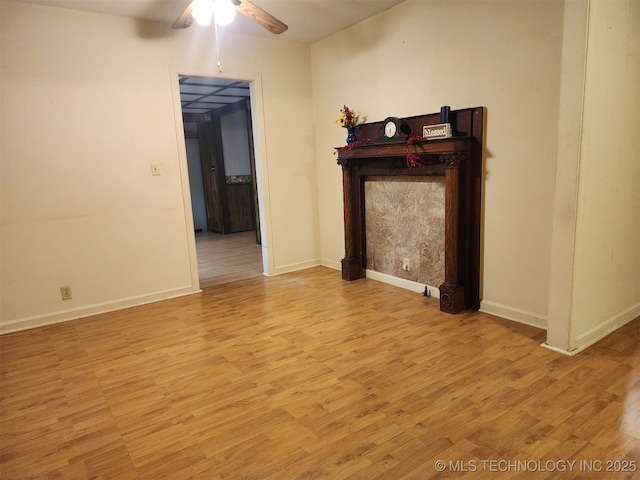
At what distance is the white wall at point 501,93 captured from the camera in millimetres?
2799

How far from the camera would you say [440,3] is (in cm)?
334

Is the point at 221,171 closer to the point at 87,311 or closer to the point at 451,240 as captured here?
the point at 87,311

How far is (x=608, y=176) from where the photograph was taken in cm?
261

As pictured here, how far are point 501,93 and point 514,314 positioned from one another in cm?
164

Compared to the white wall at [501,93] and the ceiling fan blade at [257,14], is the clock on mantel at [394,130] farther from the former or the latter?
the ceiling fan blade at [257,14]

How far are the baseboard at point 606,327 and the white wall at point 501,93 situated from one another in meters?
0.31

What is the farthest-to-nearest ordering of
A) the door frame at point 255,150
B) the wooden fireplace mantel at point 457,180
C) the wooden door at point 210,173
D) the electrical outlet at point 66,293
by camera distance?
the wooden door at point 210,173
the door frame at point 255,150
the electrical outlet at point 66,293
the wooden fireplace mantel at point 457,180

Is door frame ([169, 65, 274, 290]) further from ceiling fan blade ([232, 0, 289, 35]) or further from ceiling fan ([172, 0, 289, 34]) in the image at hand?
ceiling fan blade ([232, 0, 289, 35])

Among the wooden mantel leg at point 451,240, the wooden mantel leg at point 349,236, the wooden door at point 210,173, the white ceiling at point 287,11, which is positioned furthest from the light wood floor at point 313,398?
the wooden door at point 210,173

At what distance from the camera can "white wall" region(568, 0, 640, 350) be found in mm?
2387

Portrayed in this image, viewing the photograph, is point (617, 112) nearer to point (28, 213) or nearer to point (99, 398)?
point (99, 398)

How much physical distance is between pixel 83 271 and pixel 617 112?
13.9 ft

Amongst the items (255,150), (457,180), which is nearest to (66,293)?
(255,150)

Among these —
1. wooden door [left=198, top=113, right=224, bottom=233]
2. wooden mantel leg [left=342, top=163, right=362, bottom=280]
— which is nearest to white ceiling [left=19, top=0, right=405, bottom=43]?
wooden mantel leg [left=342, top=163, right=362, bottom=280]
